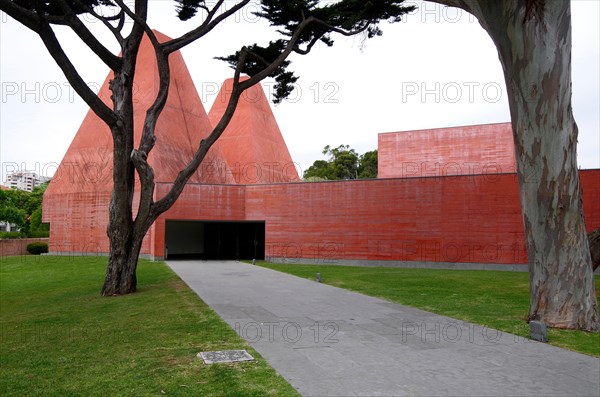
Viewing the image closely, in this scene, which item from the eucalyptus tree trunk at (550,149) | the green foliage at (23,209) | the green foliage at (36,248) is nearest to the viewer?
the eucalyptus tree trunk at (550,149)

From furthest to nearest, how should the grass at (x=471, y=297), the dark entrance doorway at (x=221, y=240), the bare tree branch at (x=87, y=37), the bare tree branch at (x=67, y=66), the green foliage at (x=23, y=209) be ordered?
1. the green foliage at (x=23, y=209)
2. the dark entrance doorway at (x=221, y=240)
3. the bare tree branch at (x=87, y=37)
4. the bare tree branch at (x=67, y=66)
5. the grass at (x=471, y=297)

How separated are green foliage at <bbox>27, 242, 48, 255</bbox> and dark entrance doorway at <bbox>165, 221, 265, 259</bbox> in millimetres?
9942

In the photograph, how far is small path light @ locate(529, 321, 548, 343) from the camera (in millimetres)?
6461

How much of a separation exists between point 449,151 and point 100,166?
74.5ft

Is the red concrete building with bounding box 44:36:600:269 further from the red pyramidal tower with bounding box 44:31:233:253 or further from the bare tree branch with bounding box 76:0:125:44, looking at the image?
Result: the bare tree branch with bounding box 76:0:125:44

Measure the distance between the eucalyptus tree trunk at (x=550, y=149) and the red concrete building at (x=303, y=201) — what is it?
12.8 meters

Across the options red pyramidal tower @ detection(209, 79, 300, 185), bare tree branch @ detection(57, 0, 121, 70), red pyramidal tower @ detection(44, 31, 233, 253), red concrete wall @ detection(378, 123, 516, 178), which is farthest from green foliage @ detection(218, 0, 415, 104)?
red pyramidal tower @ detection(209, 79, 300, 185)

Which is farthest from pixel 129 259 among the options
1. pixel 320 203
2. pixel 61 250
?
pixel 61 250

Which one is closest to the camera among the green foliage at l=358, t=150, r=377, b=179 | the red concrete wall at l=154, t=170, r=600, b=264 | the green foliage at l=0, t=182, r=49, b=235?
the red concrete wall at l=154, t=170, r=600, b=264

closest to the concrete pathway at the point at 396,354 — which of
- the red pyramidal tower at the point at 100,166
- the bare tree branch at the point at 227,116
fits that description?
the bare tree branch at the point at 227,116

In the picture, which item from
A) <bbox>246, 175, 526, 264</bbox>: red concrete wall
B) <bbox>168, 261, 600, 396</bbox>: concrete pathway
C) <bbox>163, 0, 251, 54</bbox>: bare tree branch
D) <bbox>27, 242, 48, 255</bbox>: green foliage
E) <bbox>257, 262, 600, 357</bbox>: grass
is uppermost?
<bbox>163, 0, 251, 54</bbox>: bare tree branch

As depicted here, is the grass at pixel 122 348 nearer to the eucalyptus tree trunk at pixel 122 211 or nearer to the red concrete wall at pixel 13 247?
the eucalyptus tree trunk at pixel 122 211

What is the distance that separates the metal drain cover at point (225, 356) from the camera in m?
5.29

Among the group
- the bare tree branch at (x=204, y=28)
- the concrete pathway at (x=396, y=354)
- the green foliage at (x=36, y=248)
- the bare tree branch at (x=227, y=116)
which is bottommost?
the green foliage at (x=36, y=248)
